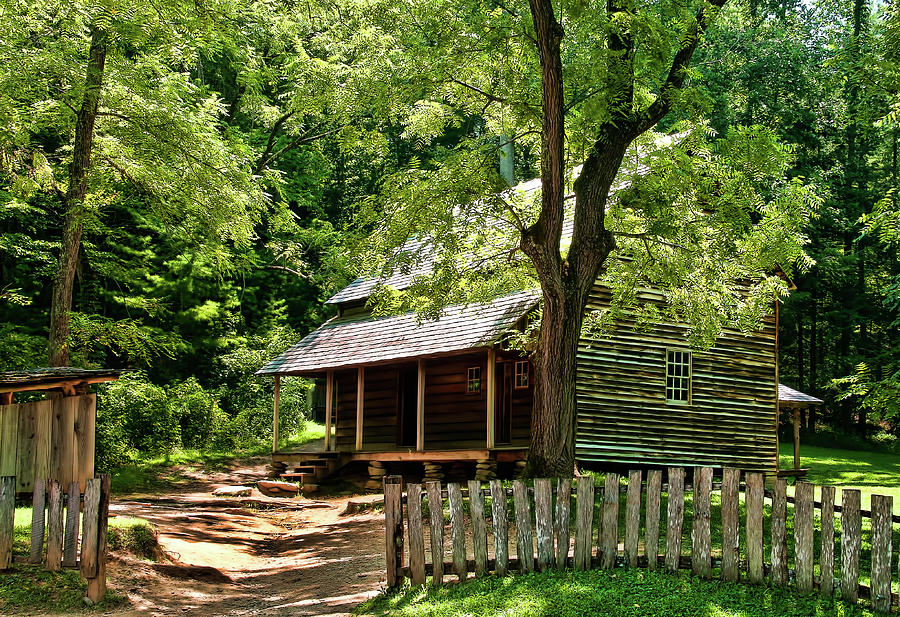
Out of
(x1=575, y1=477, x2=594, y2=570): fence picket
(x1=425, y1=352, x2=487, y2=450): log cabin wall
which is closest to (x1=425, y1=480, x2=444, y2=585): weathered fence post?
(x1=575, y1=477, x2=594, y2=570): fence picket

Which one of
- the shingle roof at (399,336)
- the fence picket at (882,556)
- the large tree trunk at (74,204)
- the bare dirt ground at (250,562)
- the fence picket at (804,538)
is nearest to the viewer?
the fence picket at (882,556)

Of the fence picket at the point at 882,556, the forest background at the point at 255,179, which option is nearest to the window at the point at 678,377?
the forest background at the point at 255,179

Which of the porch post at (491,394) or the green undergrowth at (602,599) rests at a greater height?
the porch post at (491,394)

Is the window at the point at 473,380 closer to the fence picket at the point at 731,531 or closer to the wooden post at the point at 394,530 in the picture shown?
the wooden post at the point at 394,530

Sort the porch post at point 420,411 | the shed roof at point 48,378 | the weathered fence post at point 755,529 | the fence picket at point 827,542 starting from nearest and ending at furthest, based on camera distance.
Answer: the fence picket at point 827,542 → the weathered fence post at point 755,529 → the shed roof at point 48,378 → the porch post at point 420,411

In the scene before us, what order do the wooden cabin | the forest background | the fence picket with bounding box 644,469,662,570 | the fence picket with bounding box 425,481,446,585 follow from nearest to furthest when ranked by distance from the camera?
the fence picket with bounding box 644,469,662,570, the fence picket with bounding box 425,481,446,585, the forest background, the wooden cabin

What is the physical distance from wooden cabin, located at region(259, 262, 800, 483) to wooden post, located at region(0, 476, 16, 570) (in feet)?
33.4

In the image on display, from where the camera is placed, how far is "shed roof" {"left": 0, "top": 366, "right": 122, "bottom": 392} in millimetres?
10519

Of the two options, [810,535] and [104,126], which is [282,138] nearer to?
[104,126]

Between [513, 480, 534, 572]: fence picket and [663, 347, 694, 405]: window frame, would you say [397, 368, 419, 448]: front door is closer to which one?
[663, 347, 694, 405]: window frame

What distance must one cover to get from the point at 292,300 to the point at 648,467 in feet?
78.1

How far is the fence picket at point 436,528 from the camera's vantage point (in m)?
8.70

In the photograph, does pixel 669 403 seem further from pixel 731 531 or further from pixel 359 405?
pixel 731 531

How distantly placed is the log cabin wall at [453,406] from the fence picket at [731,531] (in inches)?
504
